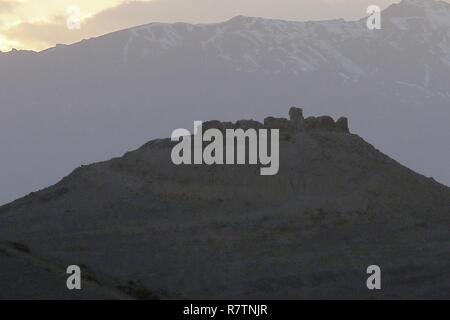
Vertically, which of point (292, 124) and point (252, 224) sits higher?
point (292, 124)

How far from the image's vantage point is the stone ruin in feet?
192

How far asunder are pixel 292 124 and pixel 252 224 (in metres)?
12.1

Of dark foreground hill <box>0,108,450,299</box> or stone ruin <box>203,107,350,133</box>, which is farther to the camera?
stone ruin <box>203,107,350,133</box>

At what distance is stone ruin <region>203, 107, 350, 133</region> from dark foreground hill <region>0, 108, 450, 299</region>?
0.16 m

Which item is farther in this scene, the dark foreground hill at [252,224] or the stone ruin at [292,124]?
the stone ruin at [292,124]

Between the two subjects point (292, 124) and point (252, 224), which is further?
point (292, 124)

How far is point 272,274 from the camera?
4375cm

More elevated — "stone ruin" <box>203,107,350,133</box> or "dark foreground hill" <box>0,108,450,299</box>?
"stone ruin" <box>203,107,350,133</box>

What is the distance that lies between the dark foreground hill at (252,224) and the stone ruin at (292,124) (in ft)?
0.51

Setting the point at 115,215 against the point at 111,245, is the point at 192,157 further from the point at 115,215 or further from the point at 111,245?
the point at 111,245

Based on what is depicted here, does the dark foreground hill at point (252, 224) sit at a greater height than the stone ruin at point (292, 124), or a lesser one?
lesser

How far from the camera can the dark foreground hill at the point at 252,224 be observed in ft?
141

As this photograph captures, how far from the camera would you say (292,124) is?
60344 millimetres
